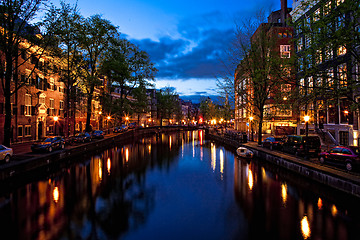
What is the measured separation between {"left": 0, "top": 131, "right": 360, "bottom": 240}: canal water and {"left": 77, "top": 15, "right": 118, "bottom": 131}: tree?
21967mm

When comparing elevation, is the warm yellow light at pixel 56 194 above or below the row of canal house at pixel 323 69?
below

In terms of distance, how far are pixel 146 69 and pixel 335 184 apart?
4828 cm

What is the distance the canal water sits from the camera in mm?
9688

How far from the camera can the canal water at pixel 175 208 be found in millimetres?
A: 9688

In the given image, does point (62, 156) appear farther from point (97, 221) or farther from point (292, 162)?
point (292, 162)

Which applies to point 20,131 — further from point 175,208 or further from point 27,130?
point 175,208

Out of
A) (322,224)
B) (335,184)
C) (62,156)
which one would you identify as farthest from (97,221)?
(62,156)

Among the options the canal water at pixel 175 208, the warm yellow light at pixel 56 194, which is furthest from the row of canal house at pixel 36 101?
the canal water at pixel 175 208

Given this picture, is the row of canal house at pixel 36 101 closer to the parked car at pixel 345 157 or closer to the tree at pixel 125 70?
the tree at pixel 125 70

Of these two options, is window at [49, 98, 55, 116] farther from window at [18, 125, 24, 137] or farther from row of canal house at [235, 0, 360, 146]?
row of canal house at [235, 0, 360, 146]

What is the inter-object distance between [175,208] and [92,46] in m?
37.9

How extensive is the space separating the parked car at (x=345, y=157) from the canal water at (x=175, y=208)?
2681mm

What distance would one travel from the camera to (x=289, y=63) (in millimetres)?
16906

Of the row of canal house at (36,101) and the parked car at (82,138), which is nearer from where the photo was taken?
the row of canal house at (36,101)
